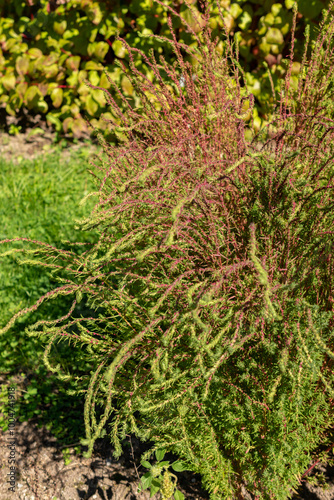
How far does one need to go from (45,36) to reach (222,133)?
360 centimetres

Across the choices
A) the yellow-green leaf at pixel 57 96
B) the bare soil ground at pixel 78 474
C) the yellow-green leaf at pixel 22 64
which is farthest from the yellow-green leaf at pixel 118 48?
the bare soil ground at pixel 78 474

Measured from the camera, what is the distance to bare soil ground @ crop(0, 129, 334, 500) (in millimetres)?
2084

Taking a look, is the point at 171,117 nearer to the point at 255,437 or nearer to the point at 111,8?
the point at 255,437

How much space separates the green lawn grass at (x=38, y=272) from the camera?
8.32 feet

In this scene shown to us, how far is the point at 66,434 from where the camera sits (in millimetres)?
2404

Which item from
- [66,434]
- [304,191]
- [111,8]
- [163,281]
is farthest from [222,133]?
[111,8]

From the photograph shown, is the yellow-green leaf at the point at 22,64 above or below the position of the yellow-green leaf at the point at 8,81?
above

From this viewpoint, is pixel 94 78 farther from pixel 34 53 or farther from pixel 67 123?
pixel 34 53

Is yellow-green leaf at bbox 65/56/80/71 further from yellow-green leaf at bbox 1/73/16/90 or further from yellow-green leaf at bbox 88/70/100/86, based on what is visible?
yellow-green leaf at bbox 1/73/16/90

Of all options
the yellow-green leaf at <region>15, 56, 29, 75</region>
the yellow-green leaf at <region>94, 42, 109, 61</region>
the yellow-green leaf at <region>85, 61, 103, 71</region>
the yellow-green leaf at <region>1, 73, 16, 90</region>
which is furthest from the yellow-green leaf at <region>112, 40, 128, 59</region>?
the yellow-green leaf at <region>1, 73, 16, 90</region>

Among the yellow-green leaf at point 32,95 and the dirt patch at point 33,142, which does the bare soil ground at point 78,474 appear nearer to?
the dirt patch at point 33,142

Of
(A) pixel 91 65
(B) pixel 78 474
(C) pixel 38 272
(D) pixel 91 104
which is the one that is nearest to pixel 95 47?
(A) pixel 91 65

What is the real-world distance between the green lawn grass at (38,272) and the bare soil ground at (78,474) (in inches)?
4.1

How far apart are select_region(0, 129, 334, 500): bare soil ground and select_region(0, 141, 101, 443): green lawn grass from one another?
104mm
